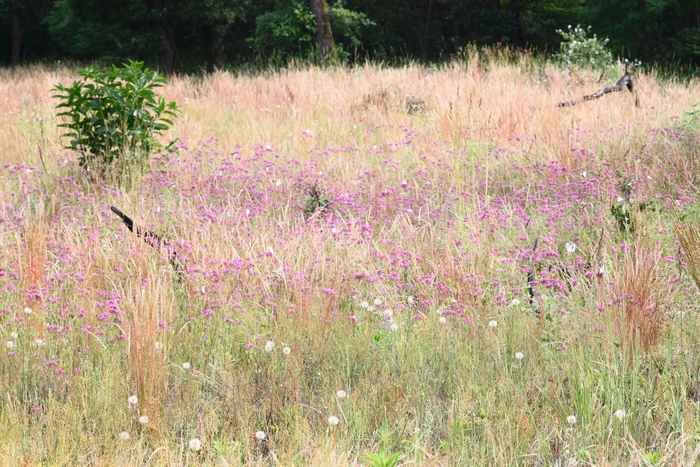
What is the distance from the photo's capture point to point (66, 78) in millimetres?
14570

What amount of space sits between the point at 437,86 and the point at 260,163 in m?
4.61

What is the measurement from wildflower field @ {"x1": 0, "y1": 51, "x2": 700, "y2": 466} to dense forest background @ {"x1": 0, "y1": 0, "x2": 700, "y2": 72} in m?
8.04

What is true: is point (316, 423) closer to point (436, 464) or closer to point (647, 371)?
point (436, 464)

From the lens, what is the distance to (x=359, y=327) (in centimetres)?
357

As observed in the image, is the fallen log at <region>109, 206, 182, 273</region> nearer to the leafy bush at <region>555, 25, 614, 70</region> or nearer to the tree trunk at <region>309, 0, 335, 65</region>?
the leafy bush at <region>555, 25, 614, 70</region>

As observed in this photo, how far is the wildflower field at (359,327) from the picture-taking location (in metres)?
2.73

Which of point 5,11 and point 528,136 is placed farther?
point 5,11

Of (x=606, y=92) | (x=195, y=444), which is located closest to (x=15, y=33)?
(x=606, y=92)

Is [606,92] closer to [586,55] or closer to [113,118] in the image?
[586,55]

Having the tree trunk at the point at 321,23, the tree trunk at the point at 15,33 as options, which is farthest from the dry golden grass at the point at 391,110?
the tree trunk at the point at 15,33

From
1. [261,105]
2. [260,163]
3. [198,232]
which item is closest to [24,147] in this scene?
[260,163]

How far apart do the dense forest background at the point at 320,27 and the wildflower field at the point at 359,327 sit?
8.04 m

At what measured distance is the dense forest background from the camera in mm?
18078

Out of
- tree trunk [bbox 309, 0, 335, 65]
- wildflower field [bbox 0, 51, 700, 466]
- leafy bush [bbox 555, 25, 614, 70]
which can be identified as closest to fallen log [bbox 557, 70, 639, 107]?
wildflower field [bbox 0, 51, 700, 466]
